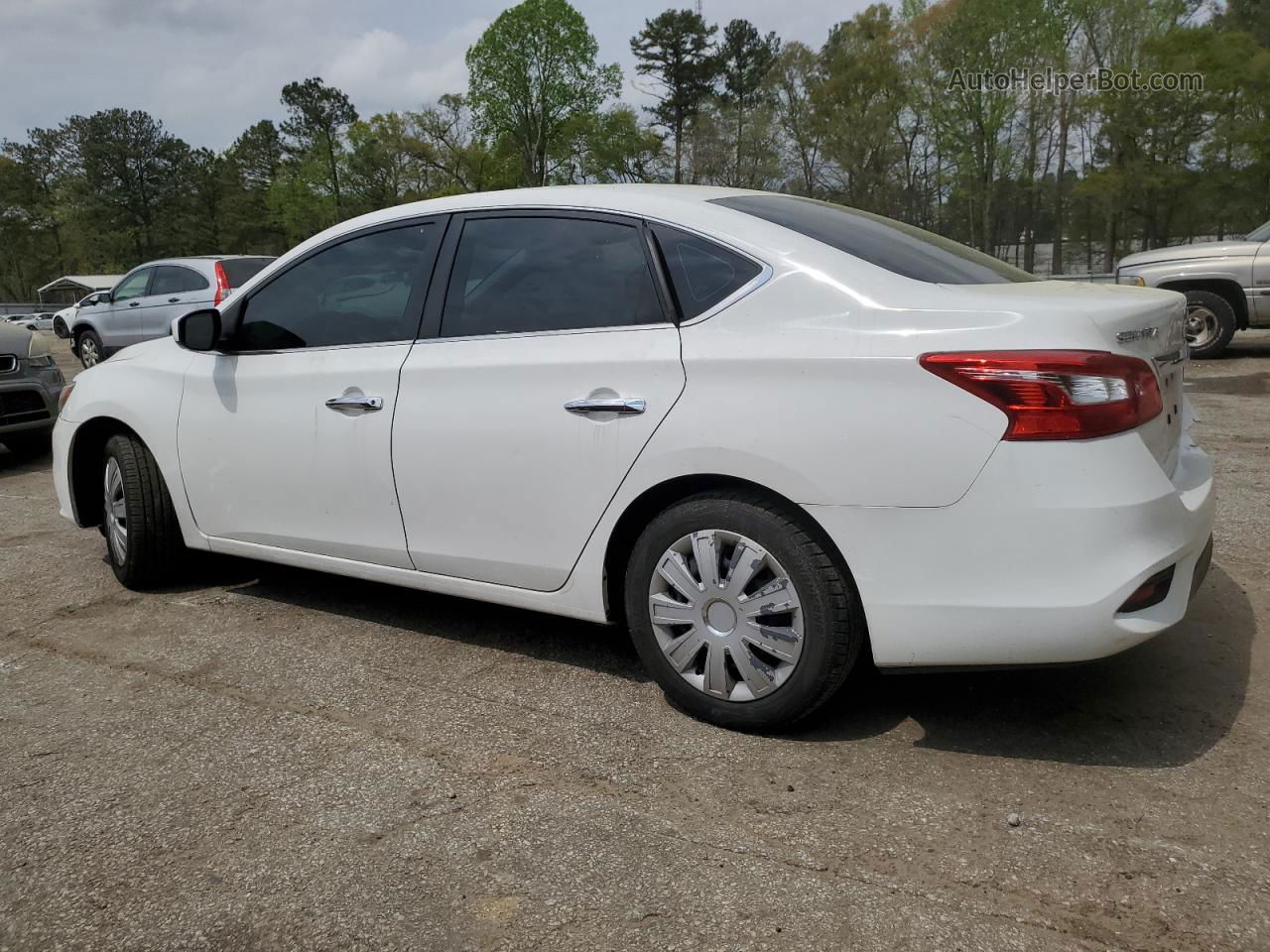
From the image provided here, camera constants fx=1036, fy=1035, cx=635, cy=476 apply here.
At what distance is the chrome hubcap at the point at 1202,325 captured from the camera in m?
11.6

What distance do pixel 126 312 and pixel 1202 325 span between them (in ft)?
50.1

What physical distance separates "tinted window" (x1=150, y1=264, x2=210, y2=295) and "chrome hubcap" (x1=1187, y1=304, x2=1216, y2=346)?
1262cm

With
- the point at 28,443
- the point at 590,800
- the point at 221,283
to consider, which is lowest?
the point at 590,800

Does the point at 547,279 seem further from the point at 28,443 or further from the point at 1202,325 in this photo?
the point at 1202,325

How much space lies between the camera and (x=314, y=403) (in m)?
3.69

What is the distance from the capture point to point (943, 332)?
8.32 feet

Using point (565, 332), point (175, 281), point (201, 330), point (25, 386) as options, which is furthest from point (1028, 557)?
point (175, 281)

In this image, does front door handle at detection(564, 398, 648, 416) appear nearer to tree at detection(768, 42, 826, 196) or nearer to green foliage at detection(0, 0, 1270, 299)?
green foliage at detection(0, 0, 1270, 299)

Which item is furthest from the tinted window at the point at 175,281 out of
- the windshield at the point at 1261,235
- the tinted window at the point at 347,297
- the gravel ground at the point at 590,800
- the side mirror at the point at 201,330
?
the windshield at the point at 1261,235

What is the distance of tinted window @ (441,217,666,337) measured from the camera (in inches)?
122

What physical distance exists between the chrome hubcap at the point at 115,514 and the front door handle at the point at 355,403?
1.40m

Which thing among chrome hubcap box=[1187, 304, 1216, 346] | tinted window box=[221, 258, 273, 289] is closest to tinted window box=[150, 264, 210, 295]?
tinted window box=[221, 258, 273, 289]

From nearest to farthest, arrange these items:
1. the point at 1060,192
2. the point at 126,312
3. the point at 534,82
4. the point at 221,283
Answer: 1. the point at 221,283
2. the point at 126,312
3. the point at 1060,192
4. the point at 534,82

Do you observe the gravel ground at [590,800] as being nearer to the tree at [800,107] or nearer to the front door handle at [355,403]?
the front door handle at [355,403]
